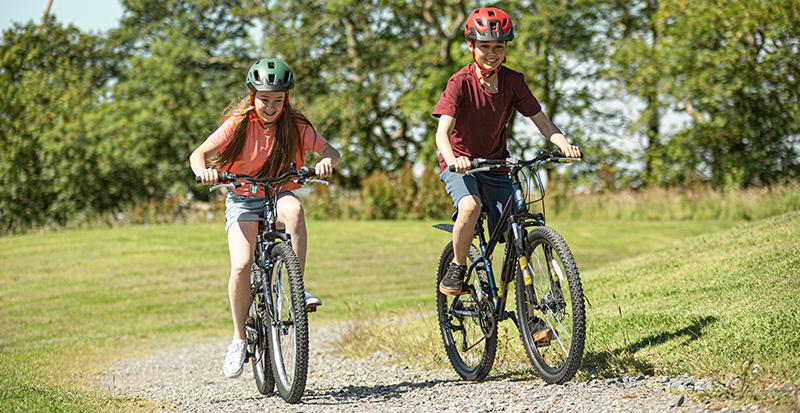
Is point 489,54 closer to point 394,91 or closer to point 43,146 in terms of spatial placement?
point 394,91

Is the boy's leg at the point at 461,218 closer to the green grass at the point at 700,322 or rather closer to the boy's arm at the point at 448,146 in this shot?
the boy's arm at the point at 448,146

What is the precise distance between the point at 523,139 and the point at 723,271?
2445 centimetres

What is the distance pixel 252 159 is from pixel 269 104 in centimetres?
42

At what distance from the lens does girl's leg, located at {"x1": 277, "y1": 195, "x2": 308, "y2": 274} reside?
6.19m

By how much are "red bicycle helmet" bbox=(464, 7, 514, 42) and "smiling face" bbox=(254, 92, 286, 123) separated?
1254 mm

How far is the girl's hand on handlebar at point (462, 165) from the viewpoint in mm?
5746

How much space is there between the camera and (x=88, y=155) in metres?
33.9

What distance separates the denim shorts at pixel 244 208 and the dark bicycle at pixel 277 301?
0.15 ft

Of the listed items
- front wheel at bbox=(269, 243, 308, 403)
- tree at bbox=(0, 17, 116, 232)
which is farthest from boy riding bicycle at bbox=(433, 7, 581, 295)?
tree at bbox=(0, 17, 116, 232)

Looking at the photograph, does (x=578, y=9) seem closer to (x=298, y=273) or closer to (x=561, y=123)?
(x=561, y=123)

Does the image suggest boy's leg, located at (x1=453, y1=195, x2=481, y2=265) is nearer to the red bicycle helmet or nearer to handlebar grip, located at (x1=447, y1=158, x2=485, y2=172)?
handlebar grip, located at (x1=447, y1=158, x2=485, y2=172)

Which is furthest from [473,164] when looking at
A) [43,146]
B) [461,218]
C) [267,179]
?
[43,146]

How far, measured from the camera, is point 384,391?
21.4 ft

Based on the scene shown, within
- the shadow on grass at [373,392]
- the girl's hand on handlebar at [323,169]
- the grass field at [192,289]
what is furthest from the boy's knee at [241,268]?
the grass field at [192,289]
